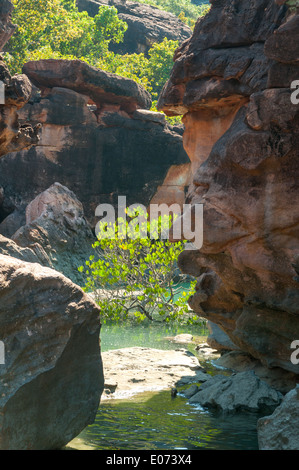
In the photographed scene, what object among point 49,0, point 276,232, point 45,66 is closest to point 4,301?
point 276,232

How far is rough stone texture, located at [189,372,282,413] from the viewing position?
22.4 ft

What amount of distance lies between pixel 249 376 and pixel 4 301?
377cm

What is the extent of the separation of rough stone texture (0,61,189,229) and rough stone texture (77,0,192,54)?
2010 centimetres

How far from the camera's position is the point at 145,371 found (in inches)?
338

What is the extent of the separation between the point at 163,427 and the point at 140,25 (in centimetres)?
3938

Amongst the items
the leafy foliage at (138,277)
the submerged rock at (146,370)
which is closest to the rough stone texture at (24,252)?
the leafy foliage at (138,277)

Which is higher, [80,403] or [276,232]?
[276,232]

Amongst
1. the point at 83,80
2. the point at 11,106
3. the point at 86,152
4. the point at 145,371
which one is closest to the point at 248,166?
the point at 145,371

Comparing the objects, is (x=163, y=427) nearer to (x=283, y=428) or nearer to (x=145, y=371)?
(x=283, y=428)

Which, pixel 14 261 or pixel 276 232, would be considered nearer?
pixel 14 261

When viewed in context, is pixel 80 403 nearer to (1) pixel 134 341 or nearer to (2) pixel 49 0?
(1) pixel 134 341

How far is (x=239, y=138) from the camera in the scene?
6746mm

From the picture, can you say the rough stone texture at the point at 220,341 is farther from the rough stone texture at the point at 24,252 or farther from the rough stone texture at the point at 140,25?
the rough stone texture at the point at 140,25

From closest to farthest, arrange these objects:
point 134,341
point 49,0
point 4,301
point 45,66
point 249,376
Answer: point 4,301, point 249,376, point 134,341, point 45,66, point 49,0
